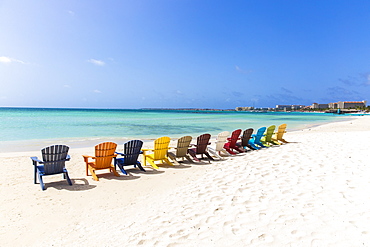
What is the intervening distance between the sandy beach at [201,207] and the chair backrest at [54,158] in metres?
0.39

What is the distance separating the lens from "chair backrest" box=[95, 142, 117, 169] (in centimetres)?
609

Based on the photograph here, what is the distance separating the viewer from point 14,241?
322 cm

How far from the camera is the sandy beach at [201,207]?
297 centimetres

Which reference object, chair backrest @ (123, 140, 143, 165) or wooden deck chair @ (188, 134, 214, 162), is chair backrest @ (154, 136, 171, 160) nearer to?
chair backrest @ (123, 140, 143, 165)

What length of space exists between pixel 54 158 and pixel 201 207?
3732 millimetres

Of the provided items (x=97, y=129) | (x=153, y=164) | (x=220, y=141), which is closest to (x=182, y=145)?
(x=153, y=164)

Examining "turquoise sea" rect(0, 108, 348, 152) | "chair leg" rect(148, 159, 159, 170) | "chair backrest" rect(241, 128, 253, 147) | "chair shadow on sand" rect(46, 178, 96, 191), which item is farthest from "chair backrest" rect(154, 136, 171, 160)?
"turquoise sea" rect(0, 108, 348, 152)

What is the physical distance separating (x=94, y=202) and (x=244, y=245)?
307 cm

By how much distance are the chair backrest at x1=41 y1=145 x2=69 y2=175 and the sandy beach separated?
1.28ft

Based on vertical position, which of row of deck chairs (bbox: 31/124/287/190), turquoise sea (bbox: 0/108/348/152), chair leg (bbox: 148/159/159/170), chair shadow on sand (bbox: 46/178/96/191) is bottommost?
turquoise sea (bbox: 0/108/348/152)

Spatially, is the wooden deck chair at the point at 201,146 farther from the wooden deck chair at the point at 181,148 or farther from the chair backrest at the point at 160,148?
the chair backrest at the point at 160,148

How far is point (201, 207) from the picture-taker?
390 centimetres

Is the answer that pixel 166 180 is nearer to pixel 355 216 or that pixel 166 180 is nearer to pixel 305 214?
pixel 305 214

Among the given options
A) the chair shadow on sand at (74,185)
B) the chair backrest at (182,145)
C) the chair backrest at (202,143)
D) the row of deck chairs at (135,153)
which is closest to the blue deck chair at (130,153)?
the row of deck chairs at (135,153)
